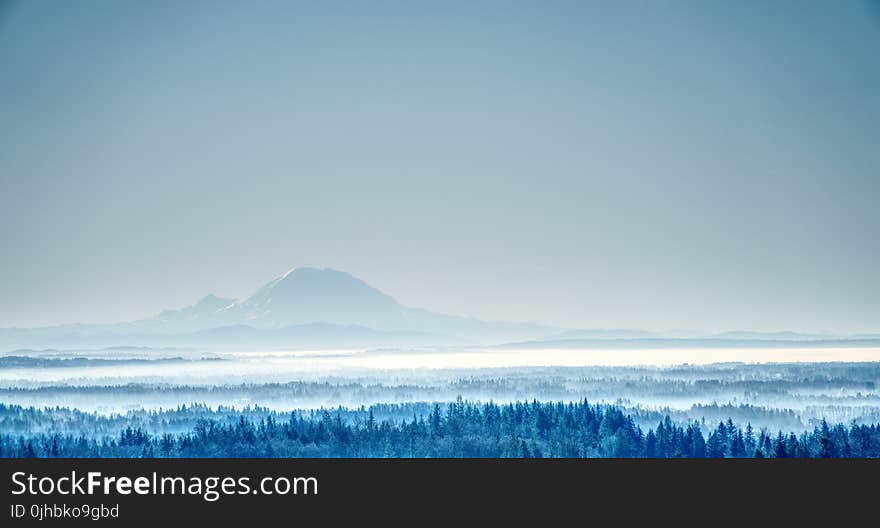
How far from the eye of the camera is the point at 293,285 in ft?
71.6

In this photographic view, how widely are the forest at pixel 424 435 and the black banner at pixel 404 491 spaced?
1672mm

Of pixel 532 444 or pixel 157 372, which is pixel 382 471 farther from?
pixel 157 372

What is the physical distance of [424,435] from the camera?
16469 millimetres

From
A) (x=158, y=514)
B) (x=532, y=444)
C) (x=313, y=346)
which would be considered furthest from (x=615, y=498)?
(x=313, y=346)

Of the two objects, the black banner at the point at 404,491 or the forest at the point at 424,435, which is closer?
the black banner at the point at 404,491

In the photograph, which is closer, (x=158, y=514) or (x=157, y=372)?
(x=158, y=514)

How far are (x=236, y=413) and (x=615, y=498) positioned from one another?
6966 mm

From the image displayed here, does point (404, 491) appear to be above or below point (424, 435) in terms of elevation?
below

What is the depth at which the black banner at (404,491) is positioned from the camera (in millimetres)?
13117

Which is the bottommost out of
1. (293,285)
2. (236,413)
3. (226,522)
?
(226,522)

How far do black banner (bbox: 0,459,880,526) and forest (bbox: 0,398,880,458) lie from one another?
1672 millimetres

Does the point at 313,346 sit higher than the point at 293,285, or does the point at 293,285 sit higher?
the point at 293,285

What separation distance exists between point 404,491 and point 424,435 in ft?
10.2

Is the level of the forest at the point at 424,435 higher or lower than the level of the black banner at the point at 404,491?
higher
